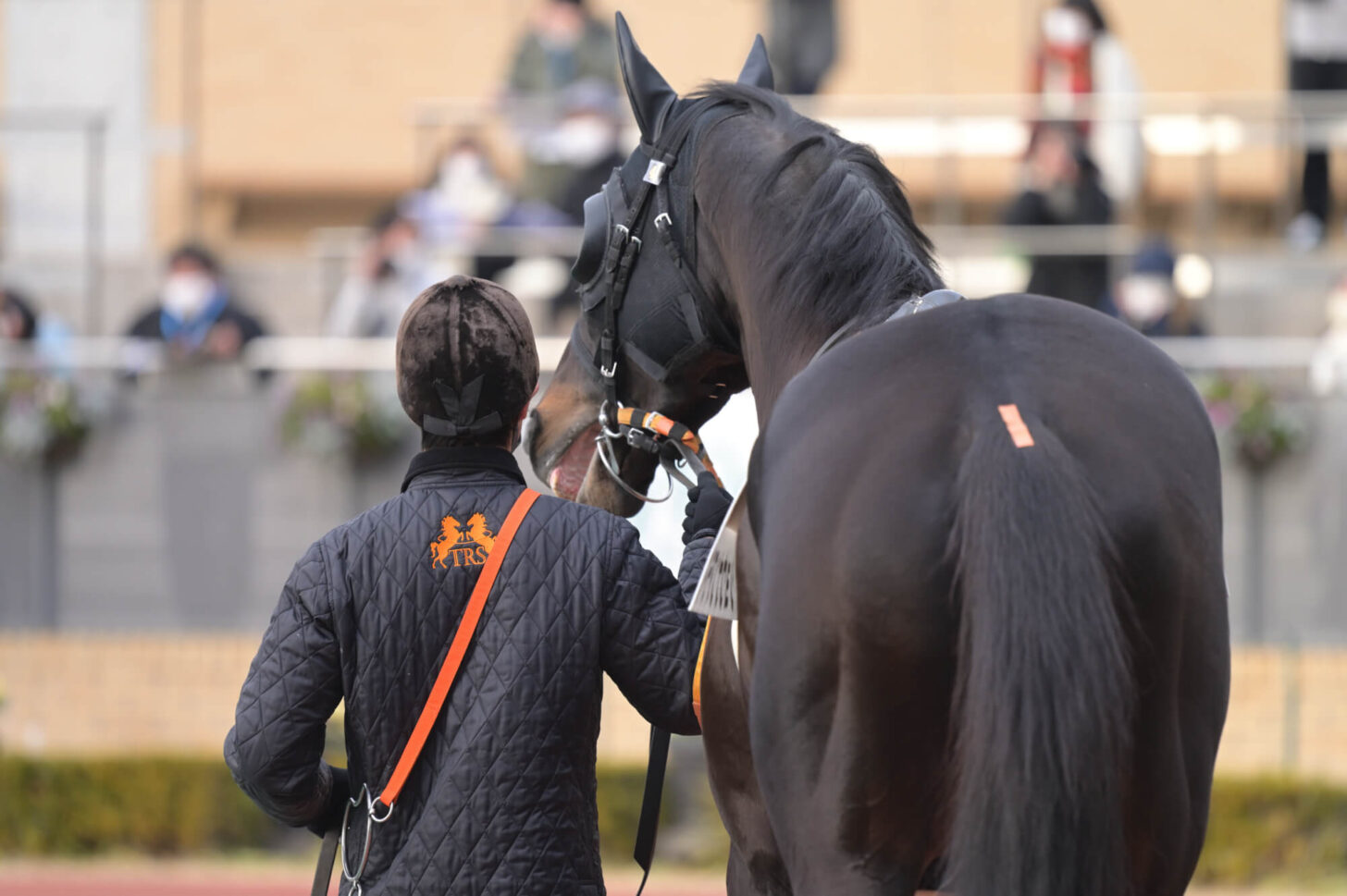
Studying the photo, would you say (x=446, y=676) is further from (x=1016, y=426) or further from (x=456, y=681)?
(x=1016, y=426)

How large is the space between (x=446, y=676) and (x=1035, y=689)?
0.86 metres

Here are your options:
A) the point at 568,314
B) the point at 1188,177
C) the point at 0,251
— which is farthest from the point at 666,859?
the point at 0,251

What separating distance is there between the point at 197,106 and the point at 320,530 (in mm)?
5048

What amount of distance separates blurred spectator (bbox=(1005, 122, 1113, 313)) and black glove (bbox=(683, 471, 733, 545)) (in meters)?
5.21

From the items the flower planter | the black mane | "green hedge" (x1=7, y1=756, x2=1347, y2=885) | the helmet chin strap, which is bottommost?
"green hedge" (x1=7, y1=756, x2=1347, y2=885)

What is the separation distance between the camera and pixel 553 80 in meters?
8.68

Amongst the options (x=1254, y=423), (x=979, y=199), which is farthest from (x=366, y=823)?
(x=979, y=199)

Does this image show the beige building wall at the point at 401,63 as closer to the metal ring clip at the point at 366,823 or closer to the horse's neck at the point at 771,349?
the horse's neck at the point at 771,349

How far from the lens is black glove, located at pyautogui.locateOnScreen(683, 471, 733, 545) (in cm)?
271

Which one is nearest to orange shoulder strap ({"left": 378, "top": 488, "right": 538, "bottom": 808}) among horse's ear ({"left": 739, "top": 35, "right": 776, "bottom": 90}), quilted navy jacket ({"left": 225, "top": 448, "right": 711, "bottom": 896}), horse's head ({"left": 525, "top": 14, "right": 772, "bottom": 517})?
quilted navy jacket ({"left": 225, "top": 448, "right": 711, "bottom": 896})

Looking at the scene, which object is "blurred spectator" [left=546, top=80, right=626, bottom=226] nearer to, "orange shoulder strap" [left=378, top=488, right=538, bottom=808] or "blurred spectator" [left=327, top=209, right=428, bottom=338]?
"blurred spectator" [left=327, top=209, right=428, bottom=338]

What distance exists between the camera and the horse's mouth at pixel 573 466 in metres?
3.19

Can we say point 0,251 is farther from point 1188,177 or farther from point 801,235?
point 801,235

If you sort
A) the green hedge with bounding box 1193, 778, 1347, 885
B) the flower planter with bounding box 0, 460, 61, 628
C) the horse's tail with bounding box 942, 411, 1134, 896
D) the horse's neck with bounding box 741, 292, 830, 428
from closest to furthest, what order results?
1. the horse's tail with bounding box 942, 411, 1134, 896
2. the horse's neck with bounding box 741, 292, 830, 428
3. the green hedge with bounding box 1193, 778, 1347, 885
4. the flower planter with bounding box 0, 460, 61, 628
